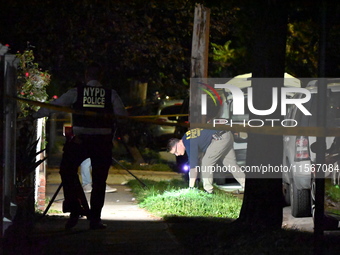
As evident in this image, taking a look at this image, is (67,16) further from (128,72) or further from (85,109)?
(85,109)

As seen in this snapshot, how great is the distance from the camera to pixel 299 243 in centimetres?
643

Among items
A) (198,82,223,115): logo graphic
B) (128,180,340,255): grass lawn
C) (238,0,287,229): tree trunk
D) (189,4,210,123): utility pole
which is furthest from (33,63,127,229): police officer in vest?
(198,82,223,115): logo graphic

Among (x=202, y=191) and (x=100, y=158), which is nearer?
(x=100, y=158)

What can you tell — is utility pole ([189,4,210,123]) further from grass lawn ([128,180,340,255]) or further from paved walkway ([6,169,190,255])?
paved walkway ([6,169,190,255])

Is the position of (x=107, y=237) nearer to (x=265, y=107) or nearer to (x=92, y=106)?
(x=92, y=106)

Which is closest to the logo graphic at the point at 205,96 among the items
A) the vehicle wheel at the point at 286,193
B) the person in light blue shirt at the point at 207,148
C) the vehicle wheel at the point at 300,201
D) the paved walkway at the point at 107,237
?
the person in light blue shirt at the point at 207,148

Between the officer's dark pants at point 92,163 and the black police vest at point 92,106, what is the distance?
14cm

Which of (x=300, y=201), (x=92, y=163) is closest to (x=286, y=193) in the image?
(x=300, y=201)

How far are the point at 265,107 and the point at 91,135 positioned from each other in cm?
183

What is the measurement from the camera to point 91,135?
7.62 m

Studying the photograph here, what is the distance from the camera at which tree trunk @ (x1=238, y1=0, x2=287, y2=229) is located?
7016 mm

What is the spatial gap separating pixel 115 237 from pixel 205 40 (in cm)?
517

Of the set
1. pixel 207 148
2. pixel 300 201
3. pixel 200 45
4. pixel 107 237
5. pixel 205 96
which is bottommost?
pixel 107 237

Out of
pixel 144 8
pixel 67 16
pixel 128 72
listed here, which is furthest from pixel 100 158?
pixel 128 72
